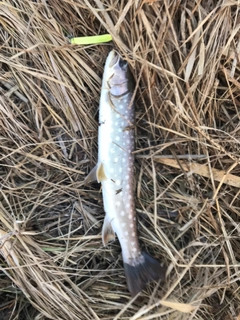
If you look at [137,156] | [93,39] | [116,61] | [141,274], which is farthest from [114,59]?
[141,274]

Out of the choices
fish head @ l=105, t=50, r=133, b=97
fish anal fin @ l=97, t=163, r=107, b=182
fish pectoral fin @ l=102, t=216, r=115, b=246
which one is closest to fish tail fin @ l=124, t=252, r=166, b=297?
fish pectoral fin @ l=102, t=216, r=115, b=246

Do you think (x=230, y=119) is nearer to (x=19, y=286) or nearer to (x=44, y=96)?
(x=44, y=96)

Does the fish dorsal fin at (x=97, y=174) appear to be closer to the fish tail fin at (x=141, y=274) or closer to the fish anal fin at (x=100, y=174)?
the fish anal fin at (x=100, y=174)

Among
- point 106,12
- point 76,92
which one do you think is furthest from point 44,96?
point 106,12

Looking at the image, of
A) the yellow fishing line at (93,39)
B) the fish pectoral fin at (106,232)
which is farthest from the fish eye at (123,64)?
the fish pectoral fin at (106,232)

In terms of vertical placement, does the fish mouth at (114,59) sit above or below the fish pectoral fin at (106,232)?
above

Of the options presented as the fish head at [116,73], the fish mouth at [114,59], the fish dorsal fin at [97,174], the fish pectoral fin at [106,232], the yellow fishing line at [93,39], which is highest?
the yellow fishing line at [93,39]
